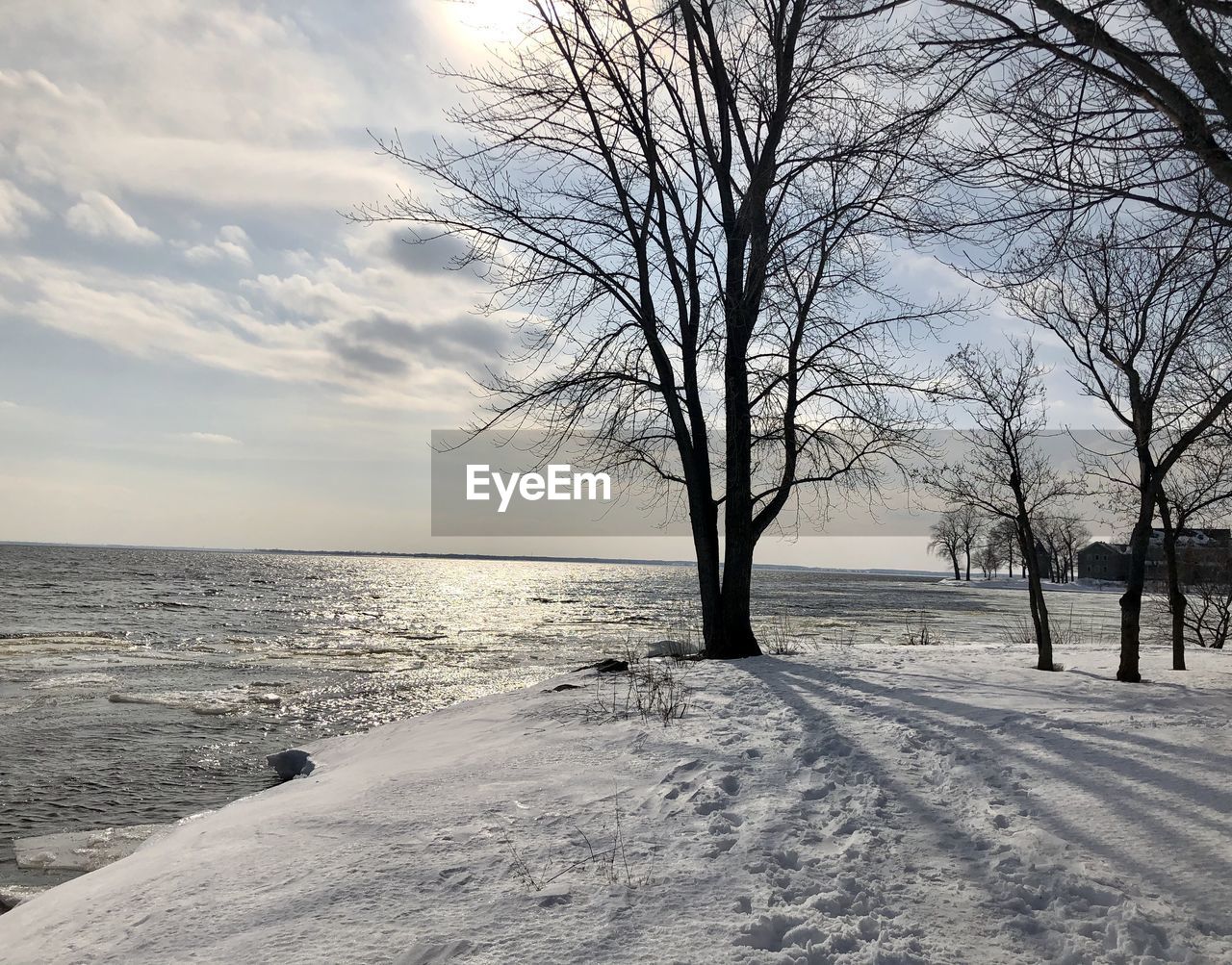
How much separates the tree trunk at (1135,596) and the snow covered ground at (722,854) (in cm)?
256

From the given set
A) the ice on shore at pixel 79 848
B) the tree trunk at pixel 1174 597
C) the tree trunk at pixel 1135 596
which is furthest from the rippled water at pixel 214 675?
the tree trunk at pixel 1174 597

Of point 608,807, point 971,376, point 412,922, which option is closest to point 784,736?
point 608,807

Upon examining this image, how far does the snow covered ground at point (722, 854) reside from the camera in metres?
3.11

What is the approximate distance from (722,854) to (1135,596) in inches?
306

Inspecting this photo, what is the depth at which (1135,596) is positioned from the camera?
30.3ft

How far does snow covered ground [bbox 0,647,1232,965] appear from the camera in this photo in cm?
311

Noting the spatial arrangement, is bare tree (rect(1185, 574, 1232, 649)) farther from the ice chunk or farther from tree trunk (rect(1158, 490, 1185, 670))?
the ice chunk

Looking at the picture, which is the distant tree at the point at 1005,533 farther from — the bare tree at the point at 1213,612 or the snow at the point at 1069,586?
the snow at the point at 1069,586

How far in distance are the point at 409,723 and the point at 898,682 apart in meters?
5.37

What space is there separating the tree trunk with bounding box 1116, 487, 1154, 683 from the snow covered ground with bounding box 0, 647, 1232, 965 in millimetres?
2562

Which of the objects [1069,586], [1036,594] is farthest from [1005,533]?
[1069,586]

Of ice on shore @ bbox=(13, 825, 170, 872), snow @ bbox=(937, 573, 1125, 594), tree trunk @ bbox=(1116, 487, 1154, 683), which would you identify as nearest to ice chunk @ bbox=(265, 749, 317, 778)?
ice on shore @ bbox=(13, 825, 170, 872)

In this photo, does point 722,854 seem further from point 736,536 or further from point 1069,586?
point 1069,586

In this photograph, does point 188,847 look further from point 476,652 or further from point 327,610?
point 327,610
